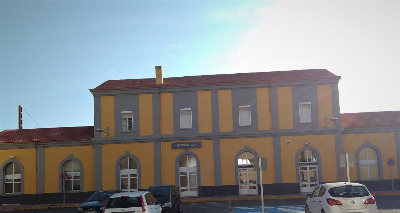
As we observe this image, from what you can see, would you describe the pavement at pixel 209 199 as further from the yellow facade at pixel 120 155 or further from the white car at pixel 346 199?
the white car at pixel 346 199

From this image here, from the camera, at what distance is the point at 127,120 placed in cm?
3341

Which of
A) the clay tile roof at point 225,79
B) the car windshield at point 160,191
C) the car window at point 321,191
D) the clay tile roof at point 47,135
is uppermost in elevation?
the clay tile roof at point 225,79

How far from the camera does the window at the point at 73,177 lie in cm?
3366

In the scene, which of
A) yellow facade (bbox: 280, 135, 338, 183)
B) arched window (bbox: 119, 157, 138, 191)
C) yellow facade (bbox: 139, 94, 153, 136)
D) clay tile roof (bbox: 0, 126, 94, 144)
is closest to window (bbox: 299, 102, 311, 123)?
yellow facade (bbox: 280, 135, 338, 183)

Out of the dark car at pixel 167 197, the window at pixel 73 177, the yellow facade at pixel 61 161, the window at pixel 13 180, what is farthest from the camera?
the window at pixel 13 180

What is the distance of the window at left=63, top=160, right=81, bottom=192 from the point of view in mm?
33656

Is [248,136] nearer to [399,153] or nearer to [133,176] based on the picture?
[133,176]

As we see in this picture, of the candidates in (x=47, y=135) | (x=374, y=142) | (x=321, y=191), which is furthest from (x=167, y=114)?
(x=321, y=191)

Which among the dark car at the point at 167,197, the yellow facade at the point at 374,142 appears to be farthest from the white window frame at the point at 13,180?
the yellow facade at the point at 374,142

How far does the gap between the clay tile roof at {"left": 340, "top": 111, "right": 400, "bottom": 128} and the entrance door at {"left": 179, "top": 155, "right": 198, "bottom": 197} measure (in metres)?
12.0

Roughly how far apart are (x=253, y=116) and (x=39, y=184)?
1722 cm

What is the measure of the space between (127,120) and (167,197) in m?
13.9

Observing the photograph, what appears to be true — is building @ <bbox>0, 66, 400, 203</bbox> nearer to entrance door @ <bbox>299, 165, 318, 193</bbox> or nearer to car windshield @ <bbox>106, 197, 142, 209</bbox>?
entrance door @ <bbox>299, 165, 318, 193</bbox>

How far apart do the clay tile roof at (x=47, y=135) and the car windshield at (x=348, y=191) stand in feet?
74.4
